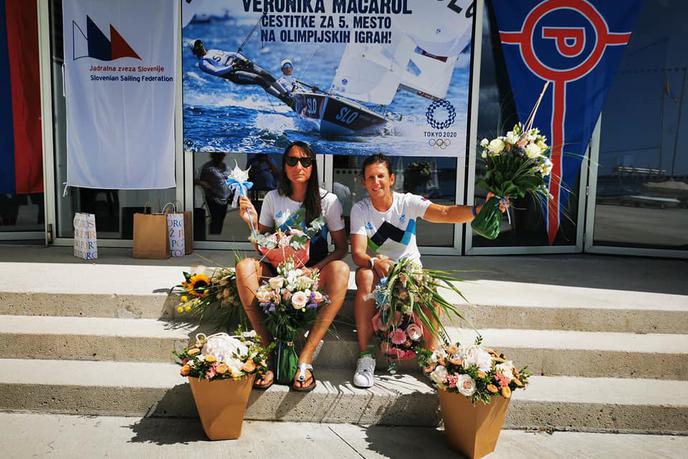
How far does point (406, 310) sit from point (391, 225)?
0.56 meters

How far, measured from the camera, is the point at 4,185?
19.6ft

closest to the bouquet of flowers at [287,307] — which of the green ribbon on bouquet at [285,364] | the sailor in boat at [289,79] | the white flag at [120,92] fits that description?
the green ribbon on bouquet at [285,364]

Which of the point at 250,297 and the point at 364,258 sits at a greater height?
the point at 364,258

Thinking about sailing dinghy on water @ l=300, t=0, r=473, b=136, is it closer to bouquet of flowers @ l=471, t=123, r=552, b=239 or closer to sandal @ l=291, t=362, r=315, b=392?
bouquet of flowers @ l=471, t=123, r=552, b=239

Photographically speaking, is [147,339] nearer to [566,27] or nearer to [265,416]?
[265,416]

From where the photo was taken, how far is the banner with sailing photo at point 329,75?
17.2 ft

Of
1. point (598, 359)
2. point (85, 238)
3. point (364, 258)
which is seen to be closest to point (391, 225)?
point (364, 258)

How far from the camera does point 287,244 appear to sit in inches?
130

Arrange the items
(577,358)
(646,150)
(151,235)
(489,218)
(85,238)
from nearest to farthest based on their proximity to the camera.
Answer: (489,218) < (577,358) < (85,238) < (151,235) < (646,150)

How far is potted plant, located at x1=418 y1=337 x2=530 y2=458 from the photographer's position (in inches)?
105

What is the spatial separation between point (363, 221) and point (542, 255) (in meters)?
2.94

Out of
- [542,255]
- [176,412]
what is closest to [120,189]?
[176,412]

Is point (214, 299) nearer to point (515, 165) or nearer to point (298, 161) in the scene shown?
point (298, 161)

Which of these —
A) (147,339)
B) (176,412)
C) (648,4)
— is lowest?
(176,412)
